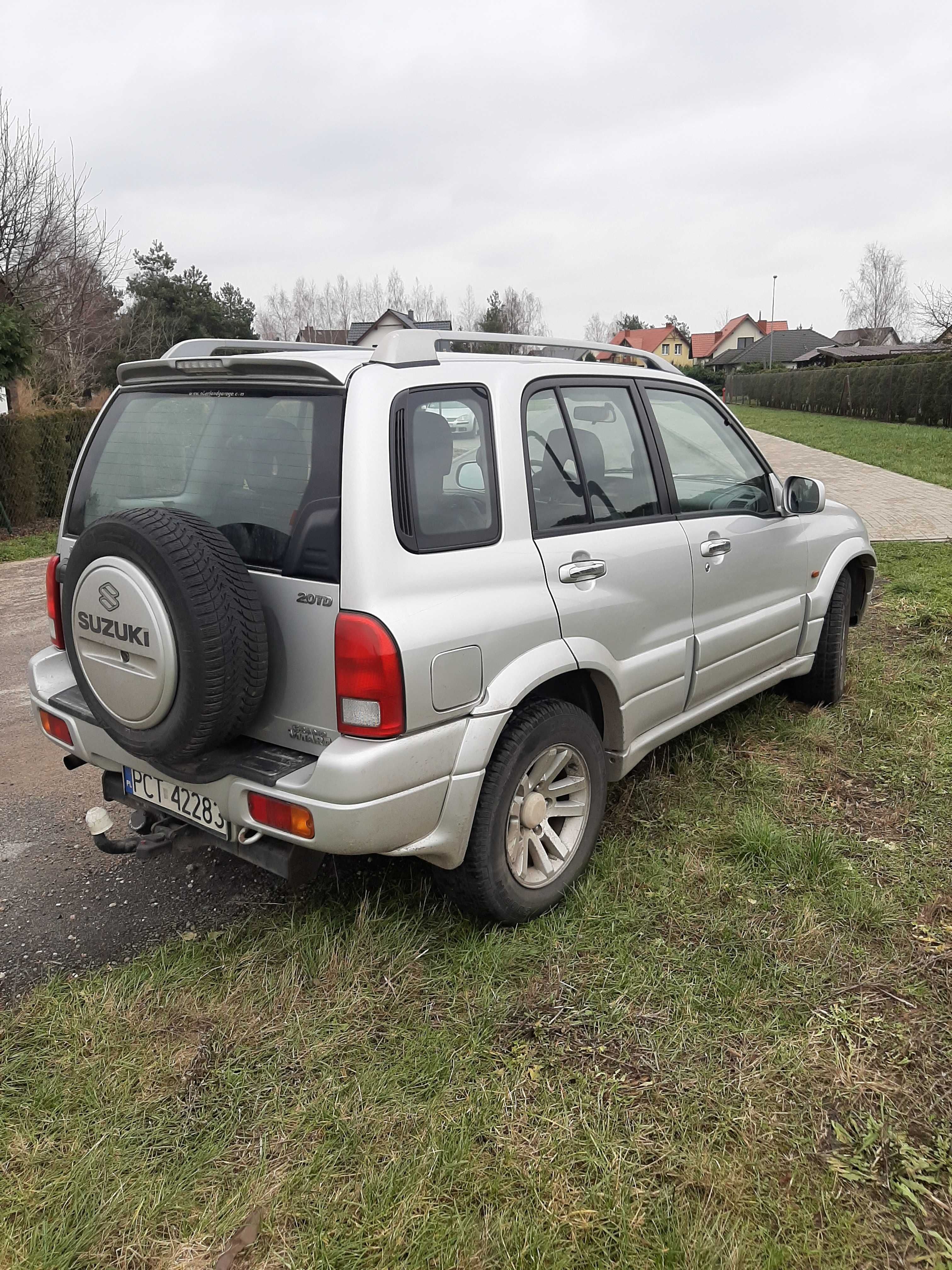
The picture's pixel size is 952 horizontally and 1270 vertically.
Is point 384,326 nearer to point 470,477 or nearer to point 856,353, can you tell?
point 470,477

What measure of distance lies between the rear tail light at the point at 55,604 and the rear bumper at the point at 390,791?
782 millimetres

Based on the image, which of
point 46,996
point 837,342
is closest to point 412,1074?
point 46,996

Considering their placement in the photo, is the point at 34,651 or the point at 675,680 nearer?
the point at 675,680

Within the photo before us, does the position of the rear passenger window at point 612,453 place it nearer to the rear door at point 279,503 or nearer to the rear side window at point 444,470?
the rear side window at point 444,470

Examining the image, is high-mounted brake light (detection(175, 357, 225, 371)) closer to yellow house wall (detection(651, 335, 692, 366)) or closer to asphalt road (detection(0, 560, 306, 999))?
asphalt road (detection(0, 560, 306, 999))

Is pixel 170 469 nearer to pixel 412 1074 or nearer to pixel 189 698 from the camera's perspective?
pixel 189 698

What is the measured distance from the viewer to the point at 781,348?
85.9 meters

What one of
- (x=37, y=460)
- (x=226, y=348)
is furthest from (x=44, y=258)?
(x=226, y=348)

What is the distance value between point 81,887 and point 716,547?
2.80m

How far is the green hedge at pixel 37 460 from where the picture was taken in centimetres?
1234

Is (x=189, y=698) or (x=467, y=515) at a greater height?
(x=467, y=515)

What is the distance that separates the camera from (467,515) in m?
2.80

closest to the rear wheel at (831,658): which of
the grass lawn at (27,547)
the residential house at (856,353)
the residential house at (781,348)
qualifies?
the grass lawn at (27,547)

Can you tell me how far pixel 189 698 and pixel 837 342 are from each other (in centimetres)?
9662
